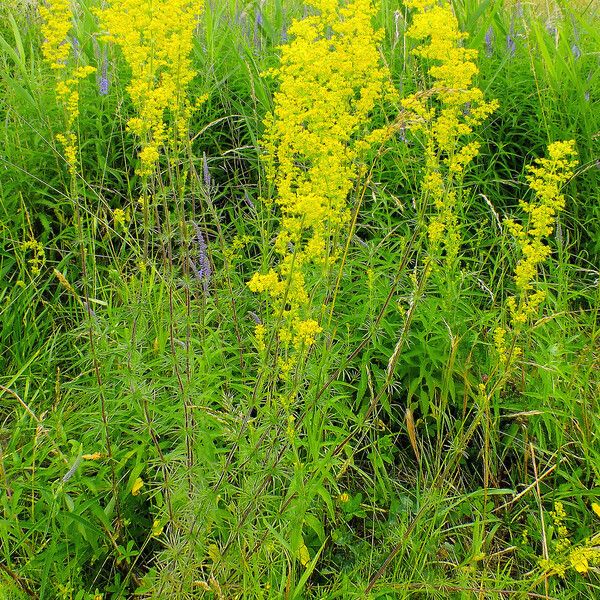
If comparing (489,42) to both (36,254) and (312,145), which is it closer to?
(312,145)

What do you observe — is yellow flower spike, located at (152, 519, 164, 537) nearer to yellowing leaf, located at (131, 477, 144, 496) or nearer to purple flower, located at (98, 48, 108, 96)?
yellowing leaf, located at (131, 477, 144, 496)

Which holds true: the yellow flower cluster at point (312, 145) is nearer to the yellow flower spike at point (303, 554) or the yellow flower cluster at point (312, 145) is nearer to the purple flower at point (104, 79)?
the yellow flower spike at point (303, 554)

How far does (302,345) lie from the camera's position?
1.90 meters

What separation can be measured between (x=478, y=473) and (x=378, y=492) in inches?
15.3

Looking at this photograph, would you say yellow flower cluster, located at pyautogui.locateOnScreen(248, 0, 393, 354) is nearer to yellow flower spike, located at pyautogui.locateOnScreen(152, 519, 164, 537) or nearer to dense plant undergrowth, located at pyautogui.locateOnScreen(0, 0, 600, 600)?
dense plant undergrowth, located at pyautogui.locateOnScreen(0, 0, 600, 600)

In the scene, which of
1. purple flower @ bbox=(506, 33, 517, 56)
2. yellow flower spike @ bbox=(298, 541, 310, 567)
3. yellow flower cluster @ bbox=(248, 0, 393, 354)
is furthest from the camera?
purple flower @ bbox=(506, 33, 517, 56)

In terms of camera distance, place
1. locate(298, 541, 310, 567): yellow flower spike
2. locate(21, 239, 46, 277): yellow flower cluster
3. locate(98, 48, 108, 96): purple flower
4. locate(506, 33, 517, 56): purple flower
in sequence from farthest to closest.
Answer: locate(506, 33, 517, 56): purple flower < locate(98, 48, 108, 96): purple flower < locate(21, 239, 46, 277): yellow flower cluster < locate(298, 541, 310, 567): yellow flower spike

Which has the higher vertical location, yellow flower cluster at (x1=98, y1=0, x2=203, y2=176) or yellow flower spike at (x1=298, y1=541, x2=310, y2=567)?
yellow flower cluster at (x1=98, y1=0, x2=203, y2=176)

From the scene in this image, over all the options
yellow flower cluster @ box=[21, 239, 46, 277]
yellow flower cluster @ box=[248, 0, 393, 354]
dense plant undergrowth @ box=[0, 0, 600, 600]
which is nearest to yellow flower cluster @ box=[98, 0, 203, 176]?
dense plant undergrowth @ box=[0, 0, 600, 600]

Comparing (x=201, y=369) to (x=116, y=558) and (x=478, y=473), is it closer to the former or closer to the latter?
(x=116, y=558)

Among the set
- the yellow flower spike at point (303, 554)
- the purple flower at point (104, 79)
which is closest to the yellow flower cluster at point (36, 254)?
the purple flower at point (104, 79)

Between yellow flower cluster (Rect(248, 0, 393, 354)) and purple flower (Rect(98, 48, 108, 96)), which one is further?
purple flower (Rect(98, 48, 108, 96))

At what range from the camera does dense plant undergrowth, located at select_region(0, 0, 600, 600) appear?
1.99m

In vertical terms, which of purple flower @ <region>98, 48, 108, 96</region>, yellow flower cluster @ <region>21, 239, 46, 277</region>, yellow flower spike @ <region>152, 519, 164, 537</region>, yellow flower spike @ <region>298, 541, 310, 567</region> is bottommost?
yellow flower spike @ <region>298, 541, 310, 567</region>
